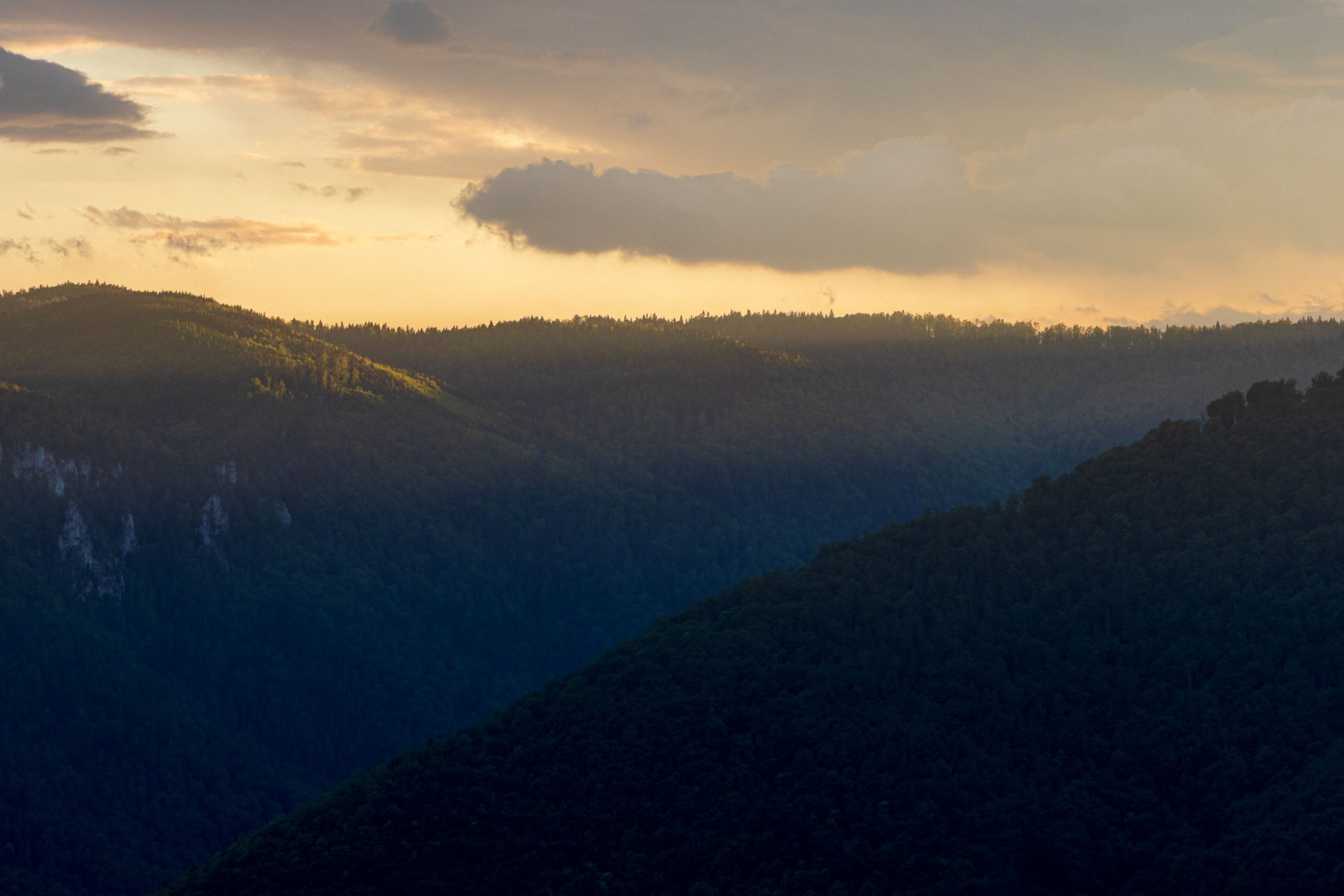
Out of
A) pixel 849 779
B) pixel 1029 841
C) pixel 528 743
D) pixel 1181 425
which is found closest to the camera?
pixel 1029 841

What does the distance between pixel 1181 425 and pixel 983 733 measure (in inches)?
1521

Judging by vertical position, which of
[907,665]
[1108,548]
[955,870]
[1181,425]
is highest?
[1181,425]

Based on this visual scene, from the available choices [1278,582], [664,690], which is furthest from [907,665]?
[1278,582]

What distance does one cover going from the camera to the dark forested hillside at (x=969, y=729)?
411ft

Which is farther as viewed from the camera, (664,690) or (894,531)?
(894,531)

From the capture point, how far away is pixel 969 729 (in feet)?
454

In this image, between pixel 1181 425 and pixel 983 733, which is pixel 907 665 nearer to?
pixel 983 733

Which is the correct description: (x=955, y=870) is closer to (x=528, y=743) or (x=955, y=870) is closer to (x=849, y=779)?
(x=849, y=779)

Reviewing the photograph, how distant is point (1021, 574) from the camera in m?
152

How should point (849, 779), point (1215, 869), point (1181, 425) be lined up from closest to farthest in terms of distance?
point (1215, 869) → point (849, 779) → point (1181, 425)

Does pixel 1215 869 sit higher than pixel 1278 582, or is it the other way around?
pixel 1278 582

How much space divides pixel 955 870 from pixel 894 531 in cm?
4529

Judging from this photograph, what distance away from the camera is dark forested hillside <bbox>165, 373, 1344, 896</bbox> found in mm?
125188

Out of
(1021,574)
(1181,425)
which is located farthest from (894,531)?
(1181,425)
